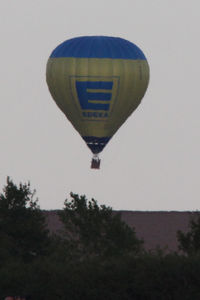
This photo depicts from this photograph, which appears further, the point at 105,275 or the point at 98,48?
the point at 98,48

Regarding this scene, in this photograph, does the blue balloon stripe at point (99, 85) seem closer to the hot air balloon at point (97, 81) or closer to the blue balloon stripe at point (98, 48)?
the hot air balloon at point (97, 81)

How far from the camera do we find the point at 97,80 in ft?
287

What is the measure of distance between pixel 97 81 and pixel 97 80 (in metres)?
0.09

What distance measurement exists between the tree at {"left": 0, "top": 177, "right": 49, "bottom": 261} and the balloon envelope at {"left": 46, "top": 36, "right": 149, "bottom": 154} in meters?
6.75

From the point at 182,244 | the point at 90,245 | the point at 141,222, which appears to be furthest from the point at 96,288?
the point at 141,222

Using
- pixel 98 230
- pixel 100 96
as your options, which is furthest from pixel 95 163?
pixel 98 230

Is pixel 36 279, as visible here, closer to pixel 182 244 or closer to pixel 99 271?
pixel 99 271

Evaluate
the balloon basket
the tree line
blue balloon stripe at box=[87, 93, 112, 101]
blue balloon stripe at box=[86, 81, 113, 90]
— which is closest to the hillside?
the balloon basket

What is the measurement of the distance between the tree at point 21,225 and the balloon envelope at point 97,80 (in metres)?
6.75

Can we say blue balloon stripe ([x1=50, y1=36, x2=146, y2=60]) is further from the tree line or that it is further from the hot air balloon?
the tree line

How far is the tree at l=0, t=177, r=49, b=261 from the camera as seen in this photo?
262 ft

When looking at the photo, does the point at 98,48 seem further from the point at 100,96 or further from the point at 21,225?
the point at 21,225

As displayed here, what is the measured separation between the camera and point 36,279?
65250 millimetres

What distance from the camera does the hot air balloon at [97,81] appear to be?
87625 millimetres
